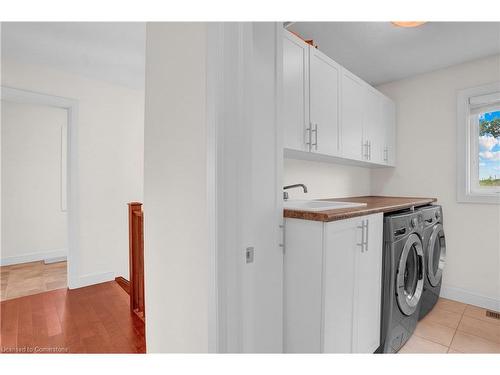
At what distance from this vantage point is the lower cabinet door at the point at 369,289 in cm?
153

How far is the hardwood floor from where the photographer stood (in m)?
1.86

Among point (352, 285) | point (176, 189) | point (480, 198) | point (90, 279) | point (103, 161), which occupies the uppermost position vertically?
point (103, 161)

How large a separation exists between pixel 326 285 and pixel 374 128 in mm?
1941

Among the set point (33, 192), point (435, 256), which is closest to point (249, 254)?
point (435, 256)

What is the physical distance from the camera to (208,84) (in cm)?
87

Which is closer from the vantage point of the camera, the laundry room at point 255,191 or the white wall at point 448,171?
the laundry room at point 255,191

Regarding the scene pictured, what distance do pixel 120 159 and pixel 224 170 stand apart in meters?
2.90

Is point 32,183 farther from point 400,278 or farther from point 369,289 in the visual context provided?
point 400,278

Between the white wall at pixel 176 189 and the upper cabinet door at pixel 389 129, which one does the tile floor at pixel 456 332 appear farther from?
the white wall at pixel 176 189

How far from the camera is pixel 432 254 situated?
236 centimetres

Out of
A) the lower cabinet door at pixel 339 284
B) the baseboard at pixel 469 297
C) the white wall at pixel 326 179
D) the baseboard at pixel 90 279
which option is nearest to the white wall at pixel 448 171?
the baseboard at pixel 469 297

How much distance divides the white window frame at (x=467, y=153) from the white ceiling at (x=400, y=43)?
1.31ft

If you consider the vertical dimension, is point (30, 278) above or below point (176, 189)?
below

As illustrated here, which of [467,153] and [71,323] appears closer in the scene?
[71,323]
